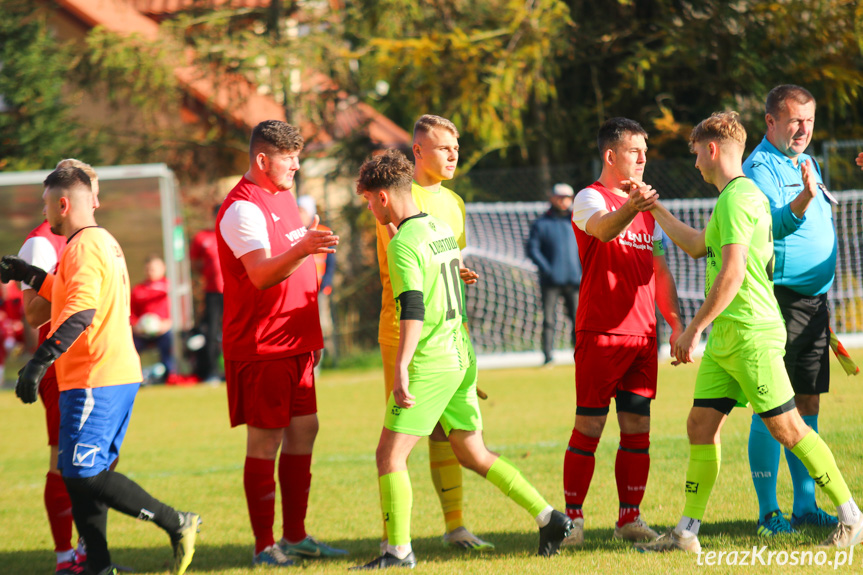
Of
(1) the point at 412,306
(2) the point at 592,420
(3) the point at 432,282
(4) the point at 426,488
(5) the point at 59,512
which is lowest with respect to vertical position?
(4) the point at 426,488

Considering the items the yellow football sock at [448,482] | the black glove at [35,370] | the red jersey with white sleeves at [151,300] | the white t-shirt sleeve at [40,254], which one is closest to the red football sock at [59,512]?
the black glove at [35,370]

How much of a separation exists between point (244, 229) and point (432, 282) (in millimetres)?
1040

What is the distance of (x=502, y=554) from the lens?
445cm

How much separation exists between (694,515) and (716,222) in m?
1.43

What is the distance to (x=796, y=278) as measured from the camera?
4.61 m

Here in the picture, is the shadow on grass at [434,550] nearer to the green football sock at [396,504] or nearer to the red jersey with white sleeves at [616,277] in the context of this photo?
the green football sock at [396,504]

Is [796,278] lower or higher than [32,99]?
lower

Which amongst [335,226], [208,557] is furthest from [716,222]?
[335,226]

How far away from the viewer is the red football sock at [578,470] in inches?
181

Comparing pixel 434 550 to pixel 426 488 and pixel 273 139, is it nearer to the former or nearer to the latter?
pixel 426 488

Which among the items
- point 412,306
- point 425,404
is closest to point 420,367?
point 425,404

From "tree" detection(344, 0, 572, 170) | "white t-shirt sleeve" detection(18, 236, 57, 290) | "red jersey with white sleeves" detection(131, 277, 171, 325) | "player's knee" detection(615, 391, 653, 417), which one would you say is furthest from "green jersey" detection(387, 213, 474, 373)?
"tree" detection(344, 0, 572, 170)

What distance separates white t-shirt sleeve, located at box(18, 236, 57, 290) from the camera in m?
4.68

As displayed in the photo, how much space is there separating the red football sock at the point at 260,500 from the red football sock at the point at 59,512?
3.43 ft
